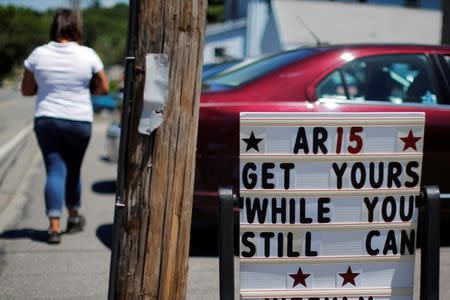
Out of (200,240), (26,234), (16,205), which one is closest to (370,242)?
(200,240)

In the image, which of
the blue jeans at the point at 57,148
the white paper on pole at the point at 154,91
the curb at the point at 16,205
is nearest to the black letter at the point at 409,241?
the white paper on pole at the point at 154,91

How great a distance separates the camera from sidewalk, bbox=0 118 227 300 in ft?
14.6

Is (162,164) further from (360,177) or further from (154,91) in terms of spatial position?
(360,177)

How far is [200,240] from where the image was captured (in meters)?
5.65

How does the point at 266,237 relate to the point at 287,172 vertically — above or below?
below

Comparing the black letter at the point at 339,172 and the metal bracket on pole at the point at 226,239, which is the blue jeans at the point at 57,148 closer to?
the metal bracket on pole at the point at 226,239

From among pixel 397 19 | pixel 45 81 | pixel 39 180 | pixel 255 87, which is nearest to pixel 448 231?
pixel 255 87

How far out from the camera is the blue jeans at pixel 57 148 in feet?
17.5

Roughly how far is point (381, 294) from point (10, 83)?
7236 cm

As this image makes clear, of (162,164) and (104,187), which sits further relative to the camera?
(104,187)

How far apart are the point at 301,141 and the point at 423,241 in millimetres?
724

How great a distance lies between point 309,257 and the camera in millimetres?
3160

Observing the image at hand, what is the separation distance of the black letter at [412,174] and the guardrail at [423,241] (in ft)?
0.17

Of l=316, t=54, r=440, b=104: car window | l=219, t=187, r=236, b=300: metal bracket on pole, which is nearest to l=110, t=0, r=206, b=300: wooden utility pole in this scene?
l=219, t=187, r=236, b=300: metal bracket on pole
